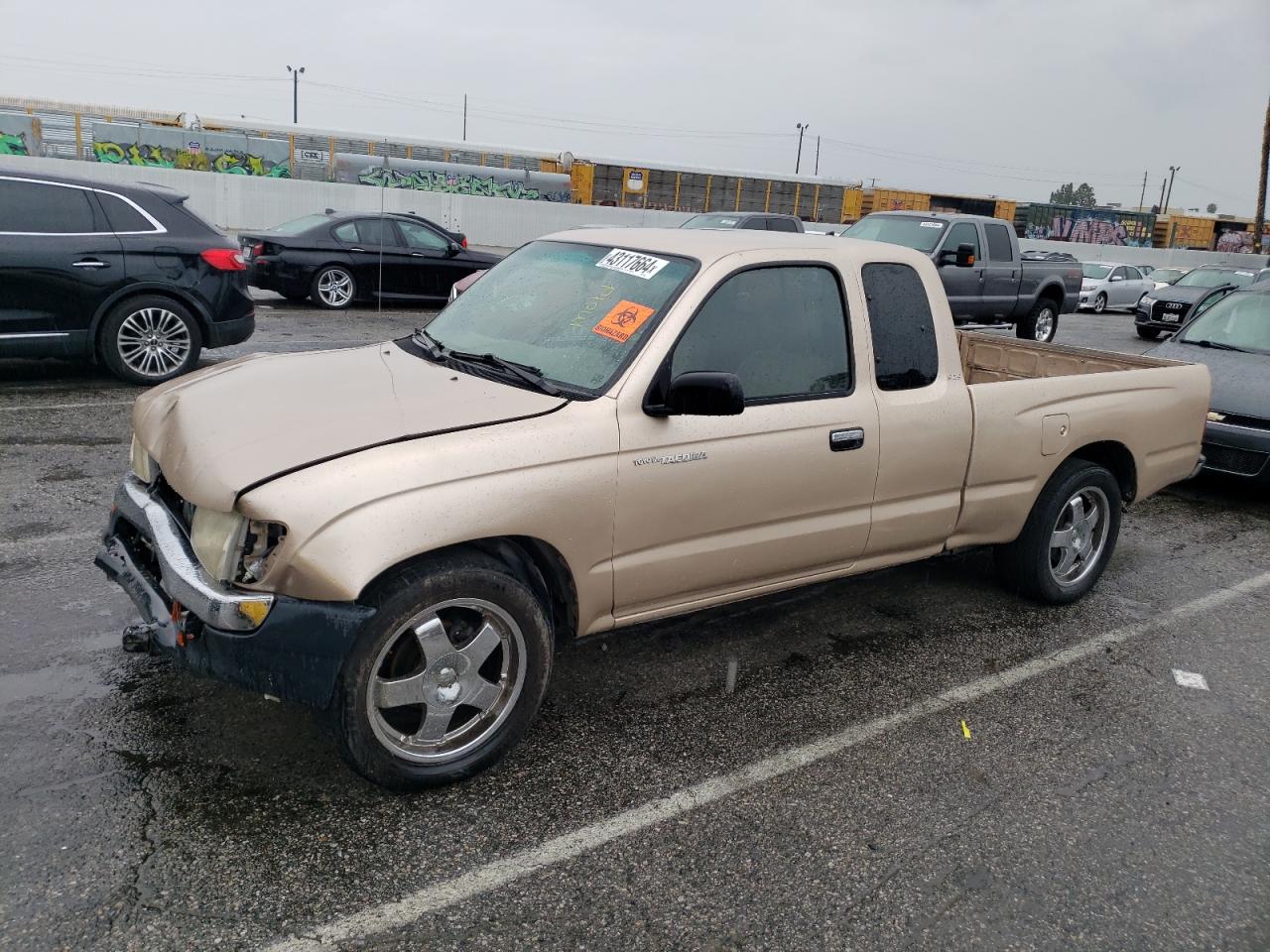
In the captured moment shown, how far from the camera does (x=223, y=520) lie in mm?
3053

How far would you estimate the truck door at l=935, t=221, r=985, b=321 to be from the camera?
14.7 m

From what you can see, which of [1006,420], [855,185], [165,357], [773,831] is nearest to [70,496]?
[165,357]

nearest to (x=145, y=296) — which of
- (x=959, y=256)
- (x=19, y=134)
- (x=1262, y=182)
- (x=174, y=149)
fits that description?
(x=959, y=256)

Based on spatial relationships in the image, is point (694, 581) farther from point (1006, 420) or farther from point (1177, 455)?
point (1177, 455)

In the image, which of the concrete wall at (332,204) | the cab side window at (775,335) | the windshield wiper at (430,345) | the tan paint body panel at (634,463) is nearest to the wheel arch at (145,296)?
the tan paint body panel at (634,463)

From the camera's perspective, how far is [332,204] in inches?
1120

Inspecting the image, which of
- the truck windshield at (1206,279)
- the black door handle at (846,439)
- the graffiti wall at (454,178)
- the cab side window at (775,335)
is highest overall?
the graffiti wall at (454,178)

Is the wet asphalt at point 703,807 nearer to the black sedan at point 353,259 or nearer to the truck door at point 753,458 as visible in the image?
the truck door at point 753,458

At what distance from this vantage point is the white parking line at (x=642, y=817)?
2686mm

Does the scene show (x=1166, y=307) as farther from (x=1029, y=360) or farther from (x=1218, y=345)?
(x=1029, y=360)

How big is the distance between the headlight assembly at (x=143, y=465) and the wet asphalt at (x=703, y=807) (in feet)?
2.47

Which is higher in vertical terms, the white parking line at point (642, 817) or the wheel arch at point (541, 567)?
the wheel arch at point (541, 567)

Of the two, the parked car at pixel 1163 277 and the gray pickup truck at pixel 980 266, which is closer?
the gray pickup truck at pixel 980 266

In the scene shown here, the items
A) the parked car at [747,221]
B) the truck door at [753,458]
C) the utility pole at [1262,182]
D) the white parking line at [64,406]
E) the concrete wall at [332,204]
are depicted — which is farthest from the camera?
the utility pole at [1262,182]
